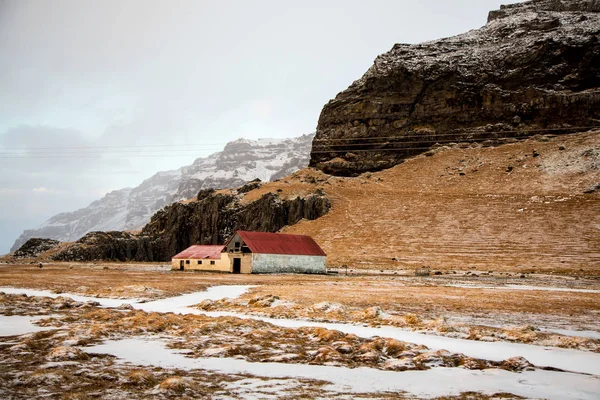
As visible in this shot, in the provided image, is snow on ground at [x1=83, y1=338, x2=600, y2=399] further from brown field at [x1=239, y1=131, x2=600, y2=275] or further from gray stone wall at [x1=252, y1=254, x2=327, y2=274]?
brown field at [x1=239, y1=131, x2=600, y2=275]

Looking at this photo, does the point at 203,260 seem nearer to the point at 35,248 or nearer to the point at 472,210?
the point at 472,210

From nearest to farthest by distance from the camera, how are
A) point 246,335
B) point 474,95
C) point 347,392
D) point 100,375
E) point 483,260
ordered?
point 347,392 → point 100,375 → point 246,335 → point 483,260 → point 474,95

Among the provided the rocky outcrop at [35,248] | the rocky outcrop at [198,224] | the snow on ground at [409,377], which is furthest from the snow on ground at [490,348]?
the rocky outcrop at [35,248]

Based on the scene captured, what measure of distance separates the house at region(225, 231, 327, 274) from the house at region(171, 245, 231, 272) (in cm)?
191

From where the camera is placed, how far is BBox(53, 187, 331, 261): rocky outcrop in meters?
108

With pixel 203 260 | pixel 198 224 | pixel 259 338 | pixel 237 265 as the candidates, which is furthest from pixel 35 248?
pixel 259 338

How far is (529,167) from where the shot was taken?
10756cm

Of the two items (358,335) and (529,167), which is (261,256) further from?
(529,167)

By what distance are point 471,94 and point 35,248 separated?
13191cm

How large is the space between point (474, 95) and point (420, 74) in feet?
59.0

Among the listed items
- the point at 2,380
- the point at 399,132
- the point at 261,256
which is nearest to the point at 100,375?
the point at 2,380

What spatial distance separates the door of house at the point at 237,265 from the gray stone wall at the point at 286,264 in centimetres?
236

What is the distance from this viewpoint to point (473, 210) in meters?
93.3

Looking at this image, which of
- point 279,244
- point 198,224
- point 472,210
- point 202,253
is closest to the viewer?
point 279,244
